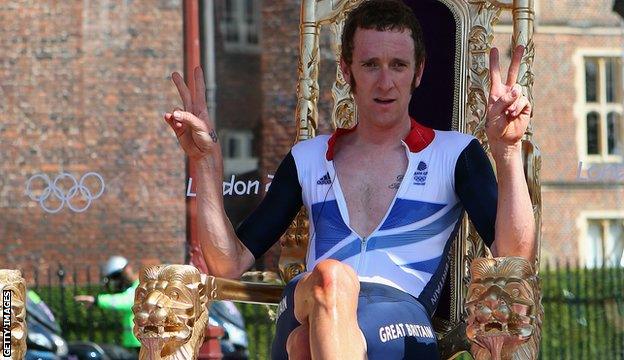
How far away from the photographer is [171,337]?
340cm

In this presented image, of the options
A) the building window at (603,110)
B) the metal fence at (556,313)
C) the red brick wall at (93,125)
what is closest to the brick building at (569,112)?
the building window at (603,110)

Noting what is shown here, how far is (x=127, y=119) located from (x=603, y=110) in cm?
290

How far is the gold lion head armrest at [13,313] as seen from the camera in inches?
139

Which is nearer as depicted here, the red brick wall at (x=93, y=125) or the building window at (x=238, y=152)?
the building window at (x=238, y=152)

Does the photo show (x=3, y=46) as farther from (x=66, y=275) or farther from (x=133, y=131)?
(x=66, y=275)

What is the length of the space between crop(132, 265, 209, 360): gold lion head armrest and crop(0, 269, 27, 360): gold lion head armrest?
0.34 metres

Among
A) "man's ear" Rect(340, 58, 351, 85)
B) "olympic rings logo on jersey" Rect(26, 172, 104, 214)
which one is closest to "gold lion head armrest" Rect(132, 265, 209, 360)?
"man's ear" Rect(340, 58, 351, 85)

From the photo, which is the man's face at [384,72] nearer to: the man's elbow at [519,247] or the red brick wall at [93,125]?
the man's elbow at [519,247]

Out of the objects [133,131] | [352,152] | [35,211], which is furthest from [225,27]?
[352,152]

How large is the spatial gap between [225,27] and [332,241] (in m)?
3.75

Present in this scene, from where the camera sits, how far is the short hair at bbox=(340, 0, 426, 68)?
3818mm

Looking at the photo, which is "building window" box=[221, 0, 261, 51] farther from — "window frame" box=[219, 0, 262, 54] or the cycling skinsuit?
the cycling skinsuit

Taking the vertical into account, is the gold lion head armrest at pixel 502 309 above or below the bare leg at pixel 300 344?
above

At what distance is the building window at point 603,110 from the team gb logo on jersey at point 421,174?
4127mm
